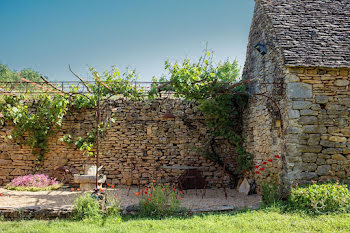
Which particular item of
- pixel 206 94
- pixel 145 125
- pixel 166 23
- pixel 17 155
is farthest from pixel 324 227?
pixel 17 155

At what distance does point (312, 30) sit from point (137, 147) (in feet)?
21.4

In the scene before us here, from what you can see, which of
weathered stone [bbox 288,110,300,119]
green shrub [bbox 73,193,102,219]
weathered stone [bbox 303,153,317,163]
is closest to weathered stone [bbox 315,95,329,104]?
weathered stone [bbox 288,110,300,119]

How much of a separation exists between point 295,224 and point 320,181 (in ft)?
6.40

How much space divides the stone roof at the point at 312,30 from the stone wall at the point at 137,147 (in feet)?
12.5

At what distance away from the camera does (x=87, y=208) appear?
580 cm

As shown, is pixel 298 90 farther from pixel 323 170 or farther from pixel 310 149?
pixel 323 170

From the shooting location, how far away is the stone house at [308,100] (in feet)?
21.5

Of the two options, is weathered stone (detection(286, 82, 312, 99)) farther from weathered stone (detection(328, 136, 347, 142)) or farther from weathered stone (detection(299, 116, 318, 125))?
weathered stone (detection(328, 136, 347, 142))

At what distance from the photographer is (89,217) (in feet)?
18.6

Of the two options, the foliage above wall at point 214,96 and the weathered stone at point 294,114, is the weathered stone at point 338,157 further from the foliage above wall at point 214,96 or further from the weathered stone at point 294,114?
the foliage above wall at point 214,96

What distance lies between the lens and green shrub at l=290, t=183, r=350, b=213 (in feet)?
18.5

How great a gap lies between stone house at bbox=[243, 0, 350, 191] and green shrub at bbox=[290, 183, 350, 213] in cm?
53

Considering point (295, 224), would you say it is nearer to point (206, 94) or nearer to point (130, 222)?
point (130, 222)

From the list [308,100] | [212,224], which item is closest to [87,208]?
[212,224]
